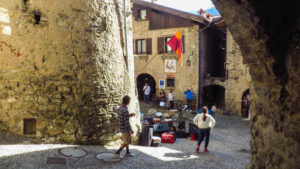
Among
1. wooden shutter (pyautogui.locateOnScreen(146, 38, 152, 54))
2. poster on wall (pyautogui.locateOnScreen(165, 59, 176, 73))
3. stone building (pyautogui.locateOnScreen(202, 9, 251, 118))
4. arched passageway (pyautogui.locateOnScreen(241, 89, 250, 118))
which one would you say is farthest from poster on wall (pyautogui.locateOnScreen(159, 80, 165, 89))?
arched passageway (pyautogui.locateOnScreen(241, 89, 250, 118))

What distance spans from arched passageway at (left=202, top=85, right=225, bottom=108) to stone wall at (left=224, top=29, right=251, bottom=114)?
9.51 ft

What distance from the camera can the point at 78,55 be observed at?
6.04 m

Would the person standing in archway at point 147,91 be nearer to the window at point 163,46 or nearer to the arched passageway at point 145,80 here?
the arched passageway at point 145,80

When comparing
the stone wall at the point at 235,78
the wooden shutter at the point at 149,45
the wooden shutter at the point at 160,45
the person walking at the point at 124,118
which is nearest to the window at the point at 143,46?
the wooden shutter at the point at 149,45

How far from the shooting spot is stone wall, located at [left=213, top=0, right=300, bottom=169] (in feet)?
6.32

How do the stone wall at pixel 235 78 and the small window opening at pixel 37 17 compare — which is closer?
the small window opening at pixel 37 17

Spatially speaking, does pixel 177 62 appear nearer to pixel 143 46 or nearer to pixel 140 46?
pixel 143 46

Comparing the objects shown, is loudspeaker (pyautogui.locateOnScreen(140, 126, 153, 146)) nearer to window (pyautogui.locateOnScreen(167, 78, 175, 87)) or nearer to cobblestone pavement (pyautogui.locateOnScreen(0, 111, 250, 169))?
cobblestone pavement (pyautogui.locateOnScreen(0, 111, 250, 169))

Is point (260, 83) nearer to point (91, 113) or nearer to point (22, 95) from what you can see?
point (91, 113)

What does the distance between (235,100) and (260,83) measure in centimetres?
1358

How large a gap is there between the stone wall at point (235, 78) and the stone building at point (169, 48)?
2026 mm

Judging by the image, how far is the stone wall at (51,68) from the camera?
19.3 feet

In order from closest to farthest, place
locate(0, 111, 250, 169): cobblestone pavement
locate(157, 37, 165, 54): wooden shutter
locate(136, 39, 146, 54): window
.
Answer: locate(0, 111, 250, 169): cobblestone pavement < locate(157, 37, 165, 54): wooden shutter < locate(136, 39, 146, 54): window

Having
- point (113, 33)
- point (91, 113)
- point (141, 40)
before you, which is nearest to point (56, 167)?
point (91, 113)
